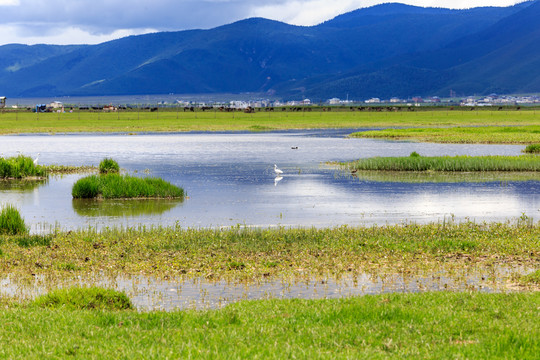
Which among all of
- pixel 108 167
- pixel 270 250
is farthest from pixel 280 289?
pixel 108 167

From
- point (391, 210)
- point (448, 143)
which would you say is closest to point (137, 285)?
point (391, 210)

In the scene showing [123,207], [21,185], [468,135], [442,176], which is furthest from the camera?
[468,135]

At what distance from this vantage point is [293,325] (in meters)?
12.7

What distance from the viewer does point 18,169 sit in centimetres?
4675

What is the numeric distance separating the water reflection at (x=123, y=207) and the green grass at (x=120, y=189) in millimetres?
646

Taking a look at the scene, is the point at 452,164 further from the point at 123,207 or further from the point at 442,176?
the point at 123,207

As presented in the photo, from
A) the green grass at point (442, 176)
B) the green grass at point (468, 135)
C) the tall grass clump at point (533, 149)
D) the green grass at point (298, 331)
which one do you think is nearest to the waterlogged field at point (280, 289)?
the green grass at point (298, 331)

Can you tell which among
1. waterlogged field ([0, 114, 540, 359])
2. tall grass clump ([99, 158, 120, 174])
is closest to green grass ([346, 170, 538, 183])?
tall grass clump ([99, 158, 120, 174])

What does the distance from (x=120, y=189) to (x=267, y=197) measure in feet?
24.4

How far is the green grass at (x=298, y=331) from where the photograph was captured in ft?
35.5

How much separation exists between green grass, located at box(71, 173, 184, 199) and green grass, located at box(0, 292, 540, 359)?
→ 22274mm

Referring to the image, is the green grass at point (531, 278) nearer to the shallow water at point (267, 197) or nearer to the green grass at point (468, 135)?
the shallow water at point (267, 197)

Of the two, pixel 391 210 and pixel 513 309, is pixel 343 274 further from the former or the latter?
pixel 391 210

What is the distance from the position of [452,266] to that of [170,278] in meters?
7.67
